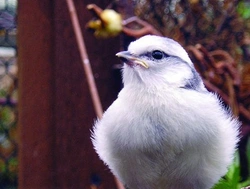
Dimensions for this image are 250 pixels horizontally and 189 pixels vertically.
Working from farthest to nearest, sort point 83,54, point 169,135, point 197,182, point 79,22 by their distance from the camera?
point 79,22 → point 83,54 → point 197,182 → point 169,135

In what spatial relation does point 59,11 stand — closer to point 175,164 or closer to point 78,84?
point 78,84

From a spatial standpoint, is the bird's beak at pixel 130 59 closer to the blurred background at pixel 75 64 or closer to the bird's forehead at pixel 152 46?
the bird's forehead at pixel 152 46

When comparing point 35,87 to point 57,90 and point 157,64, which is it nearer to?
point 57,90

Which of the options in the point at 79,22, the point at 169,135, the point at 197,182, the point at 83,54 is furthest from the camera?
the point at 79,22

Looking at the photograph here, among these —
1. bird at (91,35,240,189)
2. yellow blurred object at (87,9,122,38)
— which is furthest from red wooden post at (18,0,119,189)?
bird at (91,35,240,189)

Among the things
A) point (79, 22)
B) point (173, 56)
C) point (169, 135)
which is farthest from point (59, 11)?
point (169, 135)

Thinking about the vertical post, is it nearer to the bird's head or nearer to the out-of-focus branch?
the out-of-focus branch

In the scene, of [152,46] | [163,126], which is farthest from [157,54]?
[163,126]
